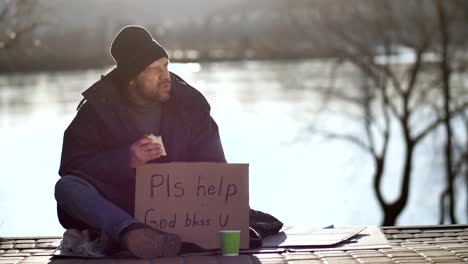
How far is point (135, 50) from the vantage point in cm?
619

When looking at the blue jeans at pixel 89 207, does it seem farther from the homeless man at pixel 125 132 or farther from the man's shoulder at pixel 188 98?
the man's shoulder at pixel 188 98

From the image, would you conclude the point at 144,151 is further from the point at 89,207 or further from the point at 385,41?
the point at 385,41

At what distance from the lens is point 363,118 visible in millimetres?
33500

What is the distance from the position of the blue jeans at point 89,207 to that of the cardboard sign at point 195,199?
7.4 inches

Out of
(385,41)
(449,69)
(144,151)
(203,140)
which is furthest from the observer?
(385,41)

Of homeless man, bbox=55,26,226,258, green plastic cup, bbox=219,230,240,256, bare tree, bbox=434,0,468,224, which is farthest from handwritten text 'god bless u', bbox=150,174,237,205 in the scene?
bare tree, bbox=434,0,468,224

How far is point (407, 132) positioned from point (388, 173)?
11.8m

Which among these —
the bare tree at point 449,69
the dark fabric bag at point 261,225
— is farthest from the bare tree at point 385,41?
the dark fabric bag at point 261,225

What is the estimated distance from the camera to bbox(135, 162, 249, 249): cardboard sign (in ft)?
19.9

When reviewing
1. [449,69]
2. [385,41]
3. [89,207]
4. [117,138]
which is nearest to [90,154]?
[117,138]

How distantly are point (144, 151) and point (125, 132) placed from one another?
0.32 m

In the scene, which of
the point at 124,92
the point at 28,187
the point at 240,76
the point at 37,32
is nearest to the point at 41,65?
the point at 240,76

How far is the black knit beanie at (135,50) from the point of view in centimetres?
617

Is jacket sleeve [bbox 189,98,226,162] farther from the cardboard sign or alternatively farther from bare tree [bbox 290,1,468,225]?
bare tree [bbox 290,1,468,225]
